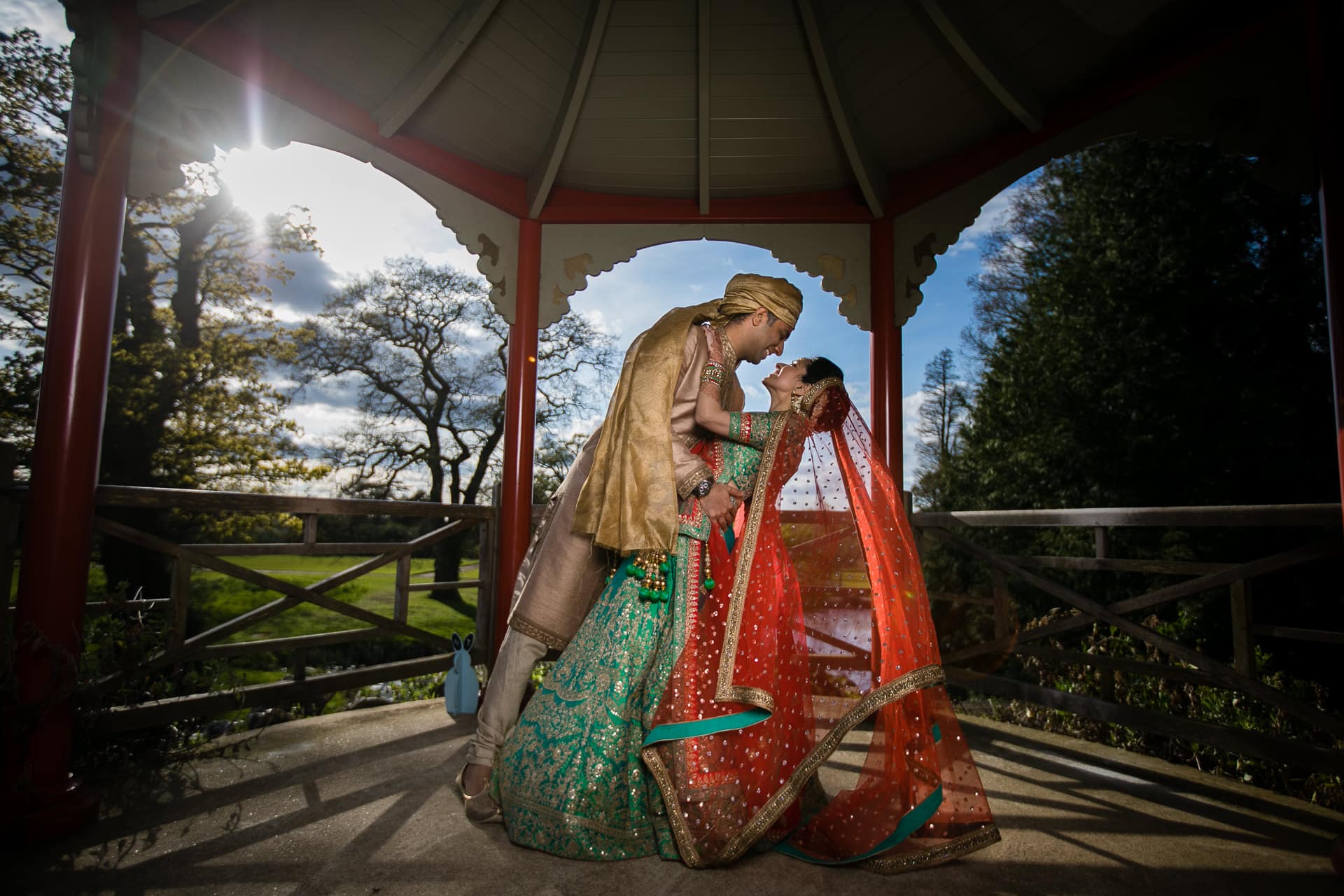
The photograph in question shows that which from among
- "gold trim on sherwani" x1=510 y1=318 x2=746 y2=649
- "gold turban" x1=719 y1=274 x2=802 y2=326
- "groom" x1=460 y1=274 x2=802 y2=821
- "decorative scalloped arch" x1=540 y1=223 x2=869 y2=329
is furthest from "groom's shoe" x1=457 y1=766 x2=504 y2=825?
"decorative scalloped arch" x1=540 y1=223 x2=869 y2=329

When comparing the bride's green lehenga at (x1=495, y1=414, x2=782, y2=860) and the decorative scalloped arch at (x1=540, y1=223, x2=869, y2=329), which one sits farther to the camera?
the decorative scalloped arch at (x1=540, y1=223, x2=869, y2=329)

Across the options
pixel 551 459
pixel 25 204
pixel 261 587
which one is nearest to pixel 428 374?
pixel 551 459

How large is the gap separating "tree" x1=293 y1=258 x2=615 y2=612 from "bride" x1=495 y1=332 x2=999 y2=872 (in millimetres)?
10516

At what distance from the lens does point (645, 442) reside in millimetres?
1941

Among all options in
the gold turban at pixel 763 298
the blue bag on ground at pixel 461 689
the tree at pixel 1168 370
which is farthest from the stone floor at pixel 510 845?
the tree at pixel 1168 370

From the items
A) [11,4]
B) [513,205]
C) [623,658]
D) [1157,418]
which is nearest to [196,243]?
[11,4]

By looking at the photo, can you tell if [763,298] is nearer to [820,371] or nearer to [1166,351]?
[820,371]

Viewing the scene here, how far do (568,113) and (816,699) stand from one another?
2844 mm

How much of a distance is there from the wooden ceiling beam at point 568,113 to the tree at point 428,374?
8.61m

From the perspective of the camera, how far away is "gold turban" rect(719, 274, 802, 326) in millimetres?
2139

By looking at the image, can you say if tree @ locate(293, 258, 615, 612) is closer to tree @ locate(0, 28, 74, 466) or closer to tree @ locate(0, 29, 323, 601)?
tree @ locate(0, 29, 323, 601)

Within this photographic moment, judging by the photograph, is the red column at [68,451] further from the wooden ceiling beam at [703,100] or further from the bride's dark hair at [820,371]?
the bride's dark hair at [820,371]

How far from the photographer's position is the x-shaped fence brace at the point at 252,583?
2.66 m

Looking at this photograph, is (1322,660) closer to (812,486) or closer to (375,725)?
(812,486)
